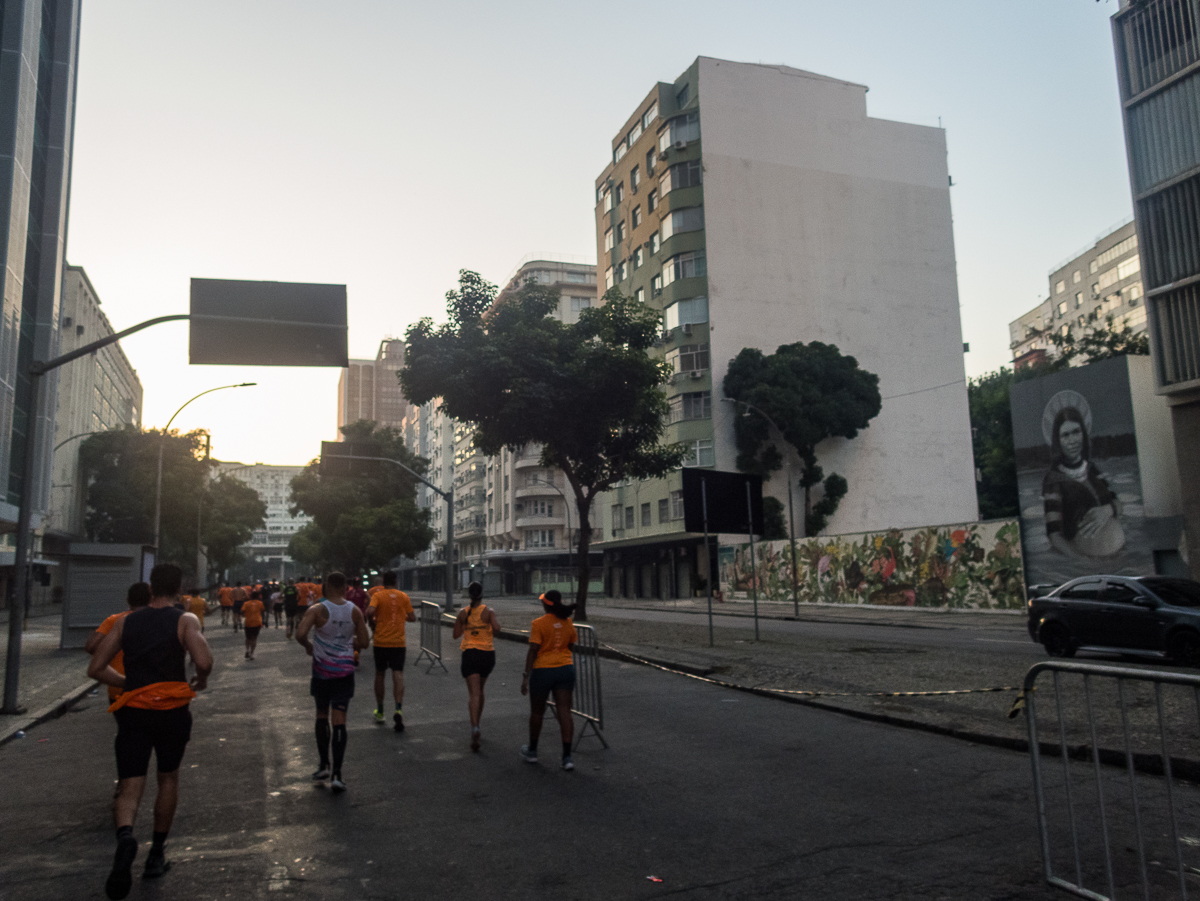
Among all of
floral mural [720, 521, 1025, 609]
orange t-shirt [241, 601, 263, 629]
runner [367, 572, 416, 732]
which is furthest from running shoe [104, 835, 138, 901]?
floral mural [720, 521, 1025, 609]

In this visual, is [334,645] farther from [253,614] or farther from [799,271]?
[799,271]

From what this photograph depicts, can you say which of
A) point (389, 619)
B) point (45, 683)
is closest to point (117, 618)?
point (389, 619)

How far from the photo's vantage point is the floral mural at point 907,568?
31.0m

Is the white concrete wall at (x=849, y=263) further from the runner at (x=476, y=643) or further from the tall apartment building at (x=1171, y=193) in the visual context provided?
the runner at (x=476, y=643)

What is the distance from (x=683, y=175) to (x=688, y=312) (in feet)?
26.6

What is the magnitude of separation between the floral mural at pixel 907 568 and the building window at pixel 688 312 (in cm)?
1418

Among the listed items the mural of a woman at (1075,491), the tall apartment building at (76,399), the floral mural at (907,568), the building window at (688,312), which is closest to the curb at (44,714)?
the floral mural at (907,568)

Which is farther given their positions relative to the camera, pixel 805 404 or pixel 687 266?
pixel 687 266

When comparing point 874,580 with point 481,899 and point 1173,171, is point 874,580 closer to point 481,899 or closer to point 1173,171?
point 1173,171

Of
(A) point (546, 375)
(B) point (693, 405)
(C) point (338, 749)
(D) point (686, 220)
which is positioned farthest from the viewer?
(D) point (686, 220)

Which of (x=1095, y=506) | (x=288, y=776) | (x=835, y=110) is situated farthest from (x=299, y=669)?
(x=835, y=110)

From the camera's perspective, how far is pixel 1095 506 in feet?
94.5

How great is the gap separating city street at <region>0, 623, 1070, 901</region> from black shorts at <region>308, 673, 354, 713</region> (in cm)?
64

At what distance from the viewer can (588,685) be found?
9531 mm
